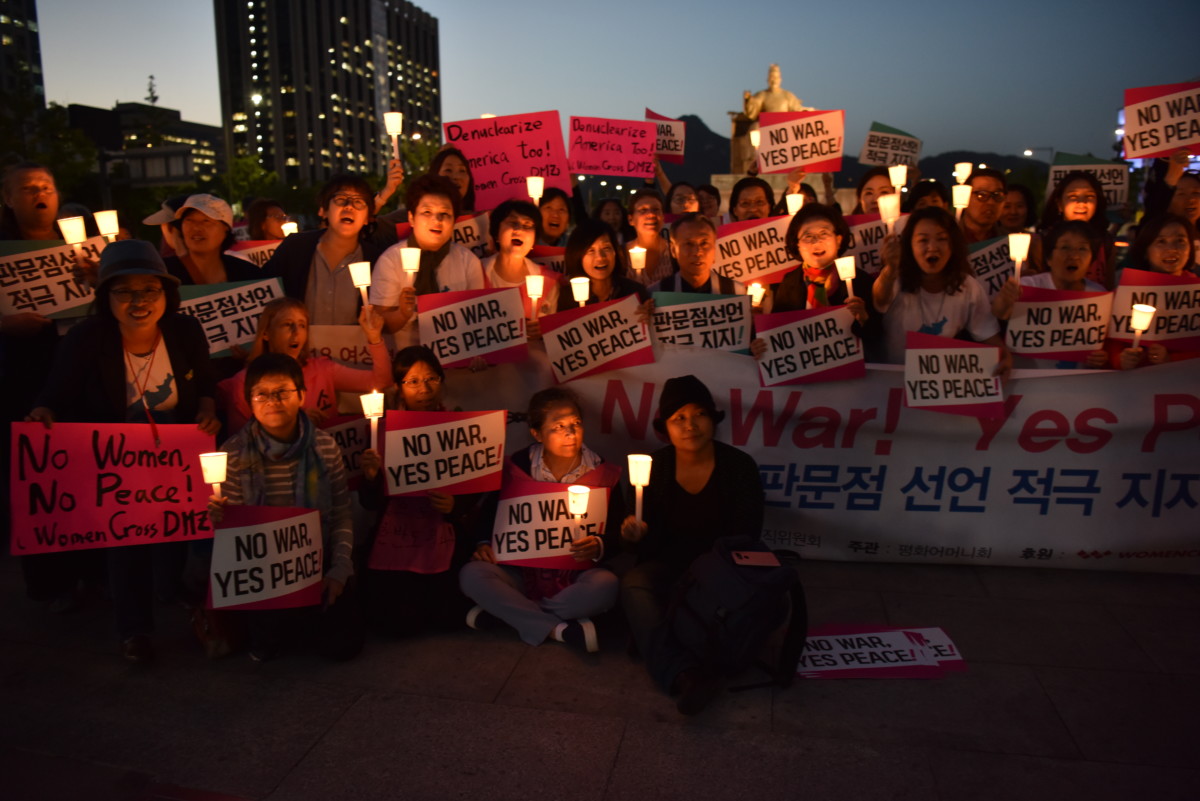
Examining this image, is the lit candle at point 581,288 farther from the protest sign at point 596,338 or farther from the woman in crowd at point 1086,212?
the woman in crowd at point 1086,212

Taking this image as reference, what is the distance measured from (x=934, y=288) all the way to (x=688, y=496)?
1.85 meters

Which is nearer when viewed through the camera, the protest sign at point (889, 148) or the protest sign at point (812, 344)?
the protest sign at point (812, 344)

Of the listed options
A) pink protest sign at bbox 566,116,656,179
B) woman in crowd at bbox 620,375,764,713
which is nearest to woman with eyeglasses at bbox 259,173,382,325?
woman in crowd at bbox 620,375,764,713

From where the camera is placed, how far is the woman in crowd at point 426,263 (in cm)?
475

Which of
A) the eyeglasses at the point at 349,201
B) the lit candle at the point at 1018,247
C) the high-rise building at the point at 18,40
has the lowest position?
the lit candle at the point at 1018,247

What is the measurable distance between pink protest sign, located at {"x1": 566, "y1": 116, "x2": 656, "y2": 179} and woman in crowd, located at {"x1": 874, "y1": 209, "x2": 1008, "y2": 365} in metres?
3.10

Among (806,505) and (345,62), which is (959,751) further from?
(345,62)

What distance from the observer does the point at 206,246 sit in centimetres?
473

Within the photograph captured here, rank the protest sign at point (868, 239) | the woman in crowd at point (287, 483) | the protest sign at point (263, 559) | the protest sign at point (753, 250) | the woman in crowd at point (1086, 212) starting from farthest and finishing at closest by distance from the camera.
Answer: the protest sign at point (868, 239) < the protest sign at point (753, 250) < the woman in crowd at point (1086, 212) < the woman in crowd at point (287, 483) < the protest sign at point (263, 559)

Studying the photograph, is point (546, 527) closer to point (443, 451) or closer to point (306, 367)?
point (443, 451)

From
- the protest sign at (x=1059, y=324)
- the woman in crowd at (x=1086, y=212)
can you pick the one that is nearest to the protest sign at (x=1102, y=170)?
the woman in crowd at (x=1086, y=212)

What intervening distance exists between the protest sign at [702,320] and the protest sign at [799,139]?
7.41 feet

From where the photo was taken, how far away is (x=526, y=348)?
484 cm

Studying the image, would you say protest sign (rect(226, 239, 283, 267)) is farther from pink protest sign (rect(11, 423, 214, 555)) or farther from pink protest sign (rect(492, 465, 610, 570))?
pink protest sign (rect(492, 465, 610, 570))
